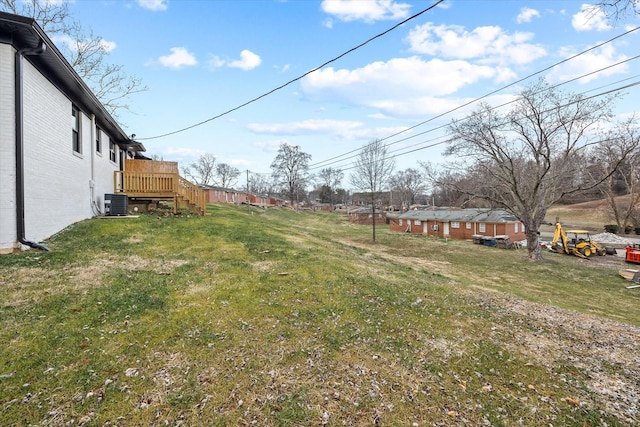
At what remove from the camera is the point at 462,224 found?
104 ft

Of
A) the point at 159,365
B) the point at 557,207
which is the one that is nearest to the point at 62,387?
the point at 159,365

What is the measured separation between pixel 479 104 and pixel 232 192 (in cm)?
4431

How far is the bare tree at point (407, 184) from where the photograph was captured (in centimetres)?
7219

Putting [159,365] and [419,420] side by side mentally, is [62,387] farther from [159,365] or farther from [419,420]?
[419,420]

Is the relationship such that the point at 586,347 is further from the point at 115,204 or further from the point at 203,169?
the point at 203,169

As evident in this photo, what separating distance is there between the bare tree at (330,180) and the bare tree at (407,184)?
56.0 ft

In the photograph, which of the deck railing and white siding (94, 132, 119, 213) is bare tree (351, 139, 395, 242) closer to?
the deck railing

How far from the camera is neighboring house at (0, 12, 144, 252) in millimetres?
6332

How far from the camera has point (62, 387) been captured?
307 cm

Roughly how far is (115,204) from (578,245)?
28809mm

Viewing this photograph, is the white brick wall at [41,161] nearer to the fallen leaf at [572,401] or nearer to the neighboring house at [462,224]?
the fallen leaf at [572,401]

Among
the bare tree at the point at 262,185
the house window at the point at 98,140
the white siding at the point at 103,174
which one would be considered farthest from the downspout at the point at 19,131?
the bare tree at the point at 262,185

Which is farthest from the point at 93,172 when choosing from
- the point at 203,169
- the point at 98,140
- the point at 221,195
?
the point at 203,169

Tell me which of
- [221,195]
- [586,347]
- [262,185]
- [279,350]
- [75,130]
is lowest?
[586,347]
